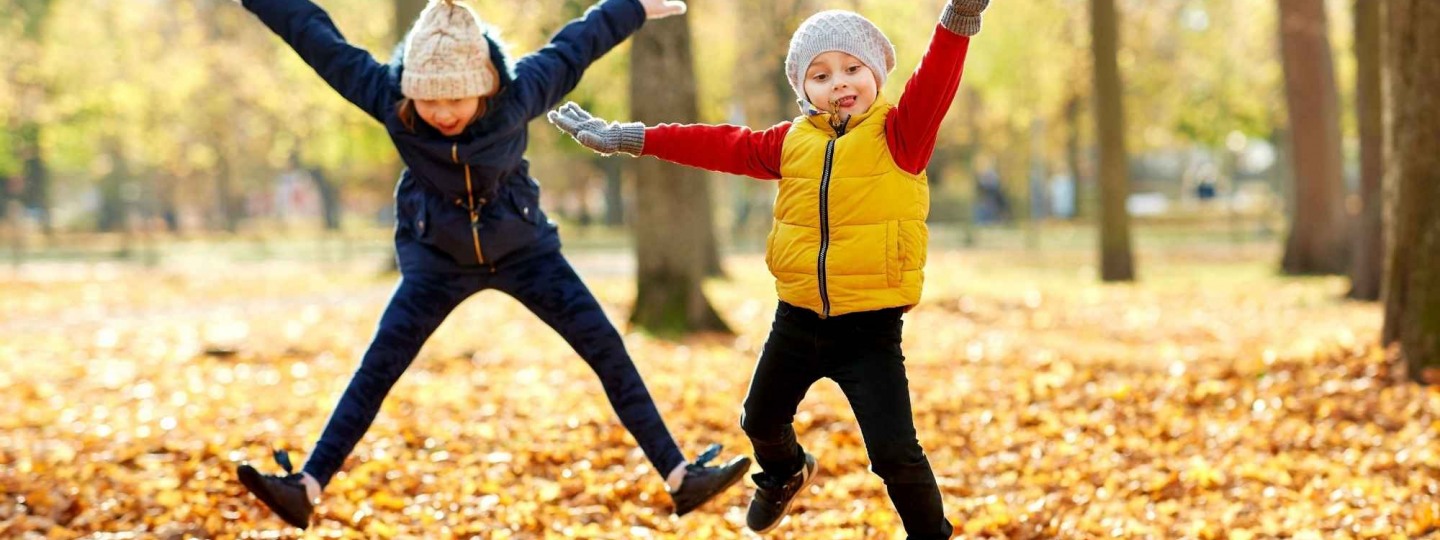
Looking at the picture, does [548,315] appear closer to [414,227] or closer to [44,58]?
[414,227]

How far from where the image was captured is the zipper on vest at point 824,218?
3869mm

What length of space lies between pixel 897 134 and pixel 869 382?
68 centimetres

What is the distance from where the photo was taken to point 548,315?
4.59m

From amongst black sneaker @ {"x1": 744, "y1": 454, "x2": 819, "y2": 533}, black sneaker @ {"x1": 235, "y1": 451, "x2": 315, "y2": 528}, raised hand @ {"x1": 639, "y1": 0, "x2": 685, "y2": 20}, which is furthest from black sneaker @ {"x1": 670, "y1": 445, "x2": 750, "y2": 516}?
raised hand @ {"x1": 639, "y1": 0, "x2": 685, "y2": 20}

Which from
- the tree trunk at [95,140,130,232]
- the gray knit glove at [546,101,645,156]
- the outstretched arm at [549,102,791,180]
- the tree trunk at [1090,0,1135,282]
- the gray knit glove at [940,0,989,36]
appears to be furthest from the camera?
the tree trunk at [95,140,130,232]

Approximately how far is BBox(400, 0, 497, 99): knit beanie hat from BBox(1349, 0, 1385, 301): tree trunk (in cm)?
1170

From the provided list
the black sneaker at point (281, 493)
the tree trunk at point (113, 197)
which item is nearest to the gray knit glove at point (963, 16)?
the black sneaker at point (281, 493)

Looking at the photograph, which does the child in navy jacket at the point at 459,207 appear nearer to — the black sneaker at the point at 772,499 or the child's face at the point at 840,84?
the black sneaker at the point at 772,499

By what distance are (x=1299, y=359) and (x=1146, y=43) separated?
2433cm

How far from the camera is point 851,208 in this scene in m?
3.84

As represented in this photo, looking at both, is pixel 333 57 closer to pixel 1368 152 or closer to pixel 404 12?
pixel 404 12

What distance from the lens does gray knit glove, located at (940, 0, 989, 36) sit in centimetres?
358

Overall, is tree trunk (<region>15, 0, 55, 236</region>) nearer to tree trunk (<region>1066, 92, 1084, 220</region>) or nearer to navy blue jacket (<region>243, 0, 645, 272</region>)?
navy blue jacket (<region>243, 0, 645, 272</region>)

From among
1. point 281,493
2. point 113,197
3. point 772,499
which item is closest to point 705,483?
point 772,499
